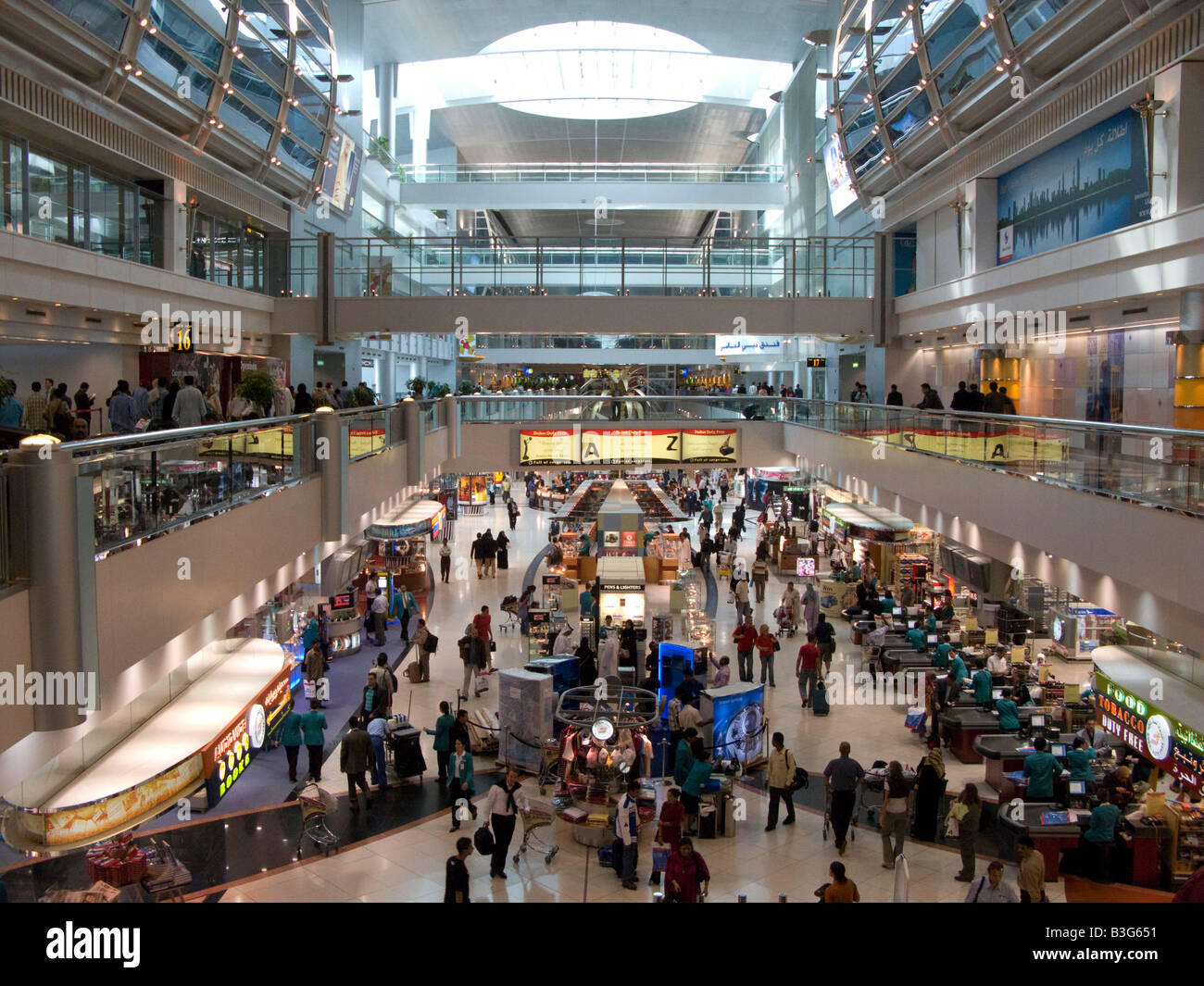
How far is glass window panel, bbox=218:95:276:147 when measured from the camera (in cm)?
2114

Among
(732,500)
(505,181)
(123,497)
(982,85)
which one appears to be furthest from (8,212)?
(732,500)

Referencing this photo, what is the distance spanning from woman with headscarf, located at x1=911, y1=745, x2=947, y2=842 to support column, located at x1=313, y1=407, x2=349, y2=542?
7.36 m

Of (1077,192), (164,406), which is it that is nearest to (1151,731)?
(1077,192)

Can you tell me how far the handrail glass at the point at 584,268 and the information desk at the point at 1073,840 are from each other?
1921 cm

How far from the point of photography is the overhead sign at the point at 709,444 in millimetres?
27172

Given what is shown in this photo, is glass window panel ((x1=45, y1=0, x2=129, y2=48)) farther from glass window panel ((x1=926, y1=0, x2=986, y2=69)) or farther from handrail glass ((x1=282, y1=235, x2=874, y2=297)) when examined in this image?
glass window panel ((x1=926, y1=0, x2=986, y2=69))

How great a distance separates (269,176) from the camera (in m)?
24.9

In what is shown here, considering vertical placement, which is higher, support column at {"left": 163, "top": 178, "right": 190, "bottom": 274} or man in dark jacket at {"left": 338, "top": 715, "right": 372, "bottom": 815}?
support column at {"left": 163, "top": 178, "right": 190, "bottom": 274}

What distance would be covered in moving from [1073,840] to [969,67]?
1462 centimetres

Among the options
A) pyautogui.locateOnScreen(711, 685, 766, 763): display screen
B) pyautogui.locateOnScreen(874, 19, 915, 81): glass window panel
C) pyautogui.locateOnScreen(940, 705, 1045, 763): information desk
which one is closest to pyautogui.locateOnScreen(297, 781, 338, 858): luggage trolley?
pyautogui.locateOnScreen(711, 685, 766, 763): display screen

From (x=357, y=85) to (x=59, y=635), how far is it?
106 ft

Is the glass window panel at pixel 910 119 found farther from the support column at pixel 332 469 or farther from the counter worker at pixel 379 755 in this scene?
the counter worker at pixel 379 755

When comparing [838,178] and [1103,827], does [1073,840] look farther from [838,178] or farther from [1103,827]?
[838,178]

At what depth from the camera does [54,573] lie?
5.01 meters
